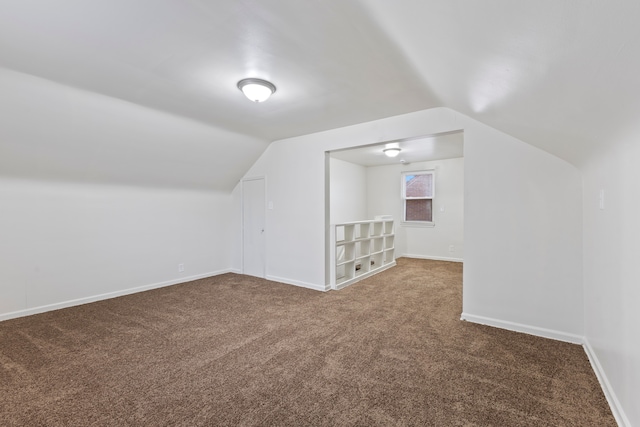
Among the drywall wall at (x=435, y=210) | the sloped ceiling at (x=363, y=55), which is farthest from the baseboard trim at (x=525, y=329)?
the drywall wall at (x=435, y=210)

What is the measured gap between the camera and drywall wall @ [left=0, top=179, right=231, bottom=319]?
134 inches

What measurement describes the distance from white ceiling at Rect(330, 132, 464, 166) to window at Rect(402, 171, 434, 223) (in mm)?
420

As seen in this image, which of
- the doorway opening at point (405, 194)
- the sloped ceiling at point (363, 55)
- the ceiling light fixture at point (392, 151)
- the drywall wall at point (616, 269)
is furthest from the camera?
the doorway opening at point (405, 194)

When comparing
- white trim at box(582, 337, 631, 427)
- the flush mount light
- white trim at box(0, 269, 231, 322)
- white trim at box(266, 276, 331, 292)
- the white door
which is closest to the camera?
white trim at box(582, 337, 631, 427)

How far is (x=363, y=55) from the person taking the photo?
2.20 meters

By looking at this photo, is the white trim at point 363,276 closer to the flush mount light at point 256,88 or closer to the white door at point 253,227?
the white door at point 253,227

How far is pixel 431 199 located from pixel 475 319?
4.27 m

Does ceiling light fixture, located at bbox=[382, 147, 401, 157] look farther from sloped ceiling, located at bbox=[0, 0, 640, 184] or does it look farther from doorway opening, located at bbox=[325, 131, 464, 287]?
sloped ceiling, located at bbox=[0, 0, 640, 184]

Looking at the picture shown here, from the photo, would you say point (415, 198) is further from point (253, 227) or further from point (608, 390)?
point (608, 390)

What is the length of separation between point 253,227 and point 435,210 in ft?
13.8

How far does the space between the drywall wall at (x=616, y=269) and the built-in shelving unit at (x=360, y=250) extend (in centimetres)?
285

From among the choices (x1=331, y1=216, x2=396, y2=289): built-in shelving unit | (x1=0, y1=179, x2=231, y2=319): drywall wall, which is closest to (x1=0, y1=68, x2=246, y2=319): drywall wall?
(x1=0, y1=179, x2=231, y2=319): drywall wall

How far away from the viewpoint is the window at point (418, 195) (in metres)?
7.03

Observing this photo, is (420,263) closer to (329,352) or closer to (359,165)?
(359,165)
